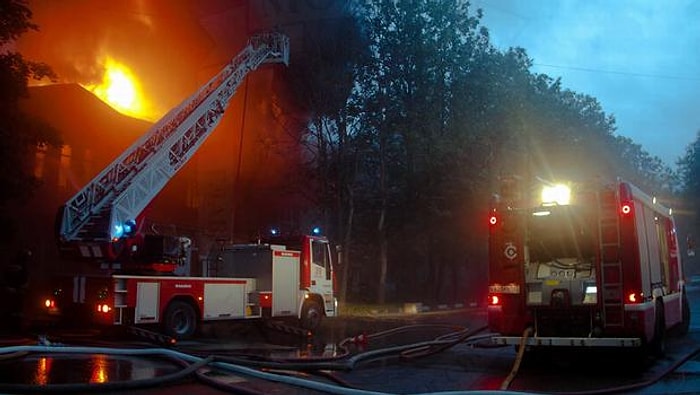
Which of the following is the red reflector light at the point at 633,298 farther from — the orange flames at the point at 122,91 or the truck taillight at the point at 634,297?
the orange flames at the point at 122,91

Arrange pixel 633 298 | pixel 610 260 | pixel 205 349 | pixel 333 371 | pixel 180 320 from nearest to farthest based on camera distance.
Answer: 1. pixel 633 298
2. pixel 333 371
3. pixel 610 260
4. pixel 205 349
5. pixel 180 320

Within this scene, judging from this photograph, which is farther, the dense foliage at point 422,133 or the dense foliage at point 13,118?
the dense foliage at point 422,133

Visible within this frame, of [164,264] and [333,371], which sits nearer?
[333,371]

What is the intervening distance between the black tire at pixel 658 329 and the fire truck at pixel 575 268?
0.05 feet

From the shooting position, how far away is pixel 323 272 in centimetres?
1620

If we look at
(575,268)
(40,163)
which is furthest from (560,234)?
(40,163)

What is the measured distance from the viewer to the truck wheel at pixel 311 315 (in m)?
15.4

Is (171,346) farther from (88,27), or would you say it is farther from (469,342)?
(88,27)

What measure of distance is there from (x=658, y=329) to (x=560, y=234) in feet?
6.82

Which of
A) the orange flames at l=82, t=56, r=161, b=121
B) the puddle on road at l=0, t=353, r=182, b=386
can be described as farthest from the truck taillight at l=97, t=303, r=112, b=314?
the orange flames at l=82, t=56, r=161, b=121

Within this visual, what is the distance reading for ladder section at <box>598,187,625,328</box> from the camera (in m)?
8.50

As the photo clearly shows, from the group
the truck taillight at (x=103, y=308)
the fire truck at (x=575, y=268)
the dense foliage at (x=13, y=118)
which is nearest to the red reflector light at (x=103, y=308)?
the truck taillight at (x=103, y=308)

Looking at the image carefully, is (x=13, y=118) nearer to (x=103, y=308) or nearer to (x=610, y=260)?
(x=103, y=308)

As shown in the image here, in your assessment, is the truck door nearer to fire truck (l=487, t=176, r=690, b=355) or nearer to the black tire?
fire truck (l=487, t=176, r=690, b=355)
